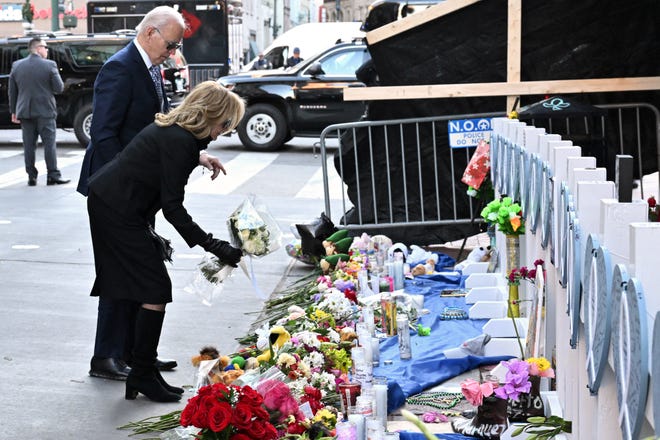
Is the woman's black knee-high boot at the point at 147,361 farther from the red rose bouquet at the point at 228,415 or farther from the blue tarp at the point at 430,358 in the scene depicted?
the red rose bouquet at the point at 228,415

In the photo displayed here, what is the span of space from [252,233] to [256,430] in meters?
1.87

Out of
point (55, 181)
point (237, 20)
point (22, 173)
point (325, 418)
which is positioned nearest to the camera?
point (325, 418)

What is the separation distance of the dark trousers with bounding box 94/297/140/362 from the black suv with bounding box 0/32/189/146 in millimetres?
15616

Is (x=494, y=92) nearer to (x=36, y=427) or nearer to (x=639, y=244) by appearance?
(x=36, y=427)

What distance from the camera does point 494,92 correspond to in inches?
390

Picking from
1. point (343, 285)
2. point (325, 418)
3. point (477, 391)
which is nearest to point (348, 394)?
point (325, 418)

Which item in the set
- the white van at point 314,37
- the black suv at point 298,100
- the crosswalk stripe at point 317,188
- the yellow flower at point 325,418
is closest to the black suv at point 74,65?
the black suv at point 298,100

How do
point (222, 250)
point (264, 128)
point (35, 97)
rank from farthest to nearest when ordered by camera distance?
point (264, 128) < point (35, 97) < point (222, 250)

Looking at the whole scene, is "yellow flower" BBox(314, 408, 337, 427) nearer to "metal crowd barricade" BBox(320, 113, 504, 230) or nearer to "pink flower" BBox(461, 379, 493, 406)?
"pink flower" BBox(461, 379, 493, 406)

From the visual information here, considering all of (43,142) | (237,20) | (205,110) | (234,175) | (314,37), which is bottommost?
(234,175)

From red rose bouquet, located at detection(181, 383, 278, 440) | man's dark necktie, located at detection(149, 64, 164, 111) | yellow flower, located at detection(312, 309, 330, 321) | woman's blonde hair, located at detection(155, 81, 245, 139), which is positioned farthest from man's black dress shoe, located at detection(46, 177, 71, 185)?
red rose bouquet, located at detection(181, 383, 278, 440)

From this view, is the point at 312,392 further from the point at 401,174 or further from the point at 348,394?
the point at 401,174

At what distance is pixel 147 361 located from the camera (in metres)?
5.89

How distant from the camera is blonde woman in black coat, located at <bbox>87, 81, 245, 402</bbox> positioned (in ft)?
18.6
